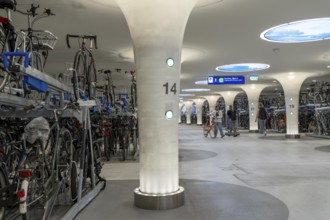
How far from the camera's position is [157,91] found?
411 cm

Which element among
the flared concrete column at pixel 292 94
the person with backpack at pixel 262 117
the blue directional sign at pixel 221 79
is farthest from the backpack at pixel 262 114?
the blue directional sign at pixel 221 79

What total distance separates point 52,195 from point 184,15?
265cm

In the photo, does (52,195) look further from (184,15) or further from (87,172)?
(184,15)

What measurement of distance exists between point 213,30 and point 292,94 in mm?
10025

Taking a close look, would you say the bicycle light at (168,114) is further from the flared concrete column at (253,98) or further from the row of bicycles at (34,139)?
the flared concrete column at (253,98)

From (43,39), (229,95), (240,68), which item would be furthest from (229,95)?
(43,39)

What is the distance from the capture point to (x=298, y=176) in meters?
5.91

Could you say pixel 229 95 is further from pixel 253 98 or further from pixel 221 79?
pixel 221 79

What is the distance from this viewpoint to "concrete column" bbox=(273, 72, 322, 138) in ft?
50.9

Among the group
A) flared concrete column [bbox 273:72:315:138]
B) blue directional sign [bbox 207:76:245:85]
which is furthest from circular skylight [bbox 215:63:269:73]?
flared concrete column [bbox 273:72:315:138]

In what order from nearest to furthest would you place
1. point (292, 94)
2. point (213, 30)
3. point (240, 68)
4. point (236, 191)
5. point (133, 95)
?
point (236, 191), point (213, 30), point (133, 95), point (240, 68), point (292, 94)

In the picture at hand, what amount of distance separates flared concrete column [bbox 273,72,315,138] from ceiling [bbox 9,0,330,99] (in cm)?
252

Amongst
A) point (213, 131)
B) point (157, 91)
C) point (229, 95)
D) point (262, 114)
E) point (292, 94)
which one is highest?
point (229, 95)

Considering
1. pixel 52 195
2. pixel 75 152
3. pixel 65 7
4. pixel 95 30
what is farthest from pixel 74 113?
pixel 95 30
